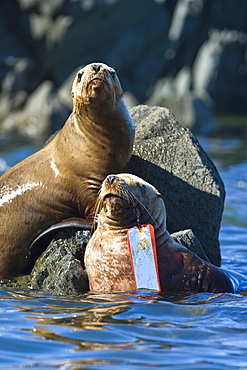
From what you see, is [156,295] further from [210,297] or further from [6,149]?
[6,149]

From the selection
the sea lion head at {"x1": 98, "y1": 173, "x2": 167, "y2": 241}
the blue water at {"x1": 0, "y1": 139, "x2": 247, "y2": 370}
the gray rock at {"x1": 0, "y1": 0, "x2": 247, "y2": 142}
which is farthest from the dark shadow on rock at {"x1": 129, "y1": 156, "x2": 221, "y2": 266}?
the gray rock at {"x1": 0, "y1": 0, "x2": 247, "y2": 142}

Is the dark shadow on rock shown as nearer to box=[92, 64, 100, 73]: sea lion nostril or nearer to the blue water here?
box=[92, 64, 100, 73]: sea lion nostril

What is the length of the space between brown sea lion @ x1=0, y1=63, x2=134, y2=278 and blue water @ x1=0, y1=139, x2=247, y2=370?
2.99ft

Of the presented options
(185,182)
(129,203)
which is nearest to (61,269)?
(129,203)

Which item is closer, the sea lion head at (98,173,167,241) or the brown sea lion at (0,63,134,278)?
the sea lion head at (98,173,167,241)

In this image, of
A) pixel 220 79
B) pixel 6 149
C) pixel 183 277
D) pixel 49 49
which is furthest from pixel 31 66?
pixel 183 277

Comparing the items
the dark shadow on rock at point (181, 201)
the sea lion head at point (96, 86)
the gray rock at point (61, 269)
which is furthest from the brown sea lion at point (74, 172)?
the dark shadow on rock at point (181, 201)

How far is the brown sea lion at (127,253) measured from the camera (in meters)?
6.14

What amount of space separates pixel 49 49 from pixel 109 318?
70.5 ft

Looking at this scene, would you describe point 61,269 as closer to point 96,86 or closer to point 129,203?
point 129,203

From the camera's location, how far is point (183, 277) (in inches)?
244

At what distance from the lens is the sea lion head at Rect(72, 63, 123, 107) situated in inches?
271

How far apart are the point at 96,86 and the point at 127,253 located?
1.74 metres

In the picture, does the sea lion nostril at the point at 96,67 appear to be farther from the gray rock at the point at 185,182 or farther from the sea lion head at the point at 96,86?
the gray rock at the point at 185,182
